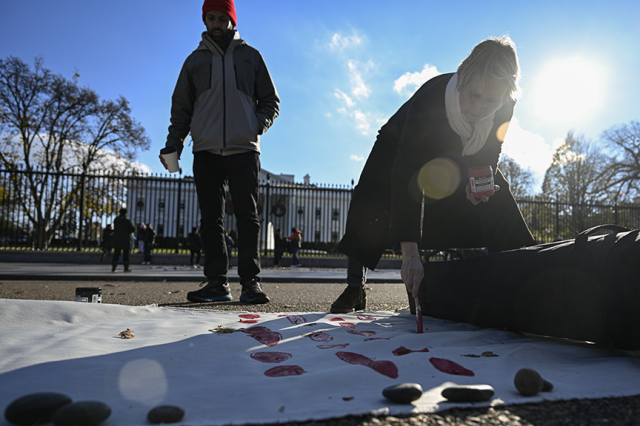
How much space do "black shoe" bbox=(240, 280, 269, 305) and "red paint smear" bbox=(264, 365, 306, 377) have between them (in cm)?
188

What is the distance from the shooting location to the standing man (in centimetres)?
321

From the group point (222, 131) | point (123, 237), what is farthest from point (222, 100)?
point (123, 237)

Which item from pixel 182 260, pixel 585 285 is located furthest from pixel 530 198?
pixel 585 285

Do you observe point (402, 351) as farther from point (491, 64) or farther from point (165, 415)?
point (491, 64)

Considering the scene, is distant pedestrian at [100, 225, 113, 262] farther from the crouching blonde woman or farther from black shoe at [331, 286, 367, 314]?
the crouching blonde woman

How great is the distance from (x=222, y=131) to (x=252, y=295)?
126cm

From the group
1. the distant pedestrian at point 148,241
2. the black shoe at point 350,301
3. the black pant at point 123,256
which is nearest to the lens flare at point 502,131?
the black shoe at point 350,301

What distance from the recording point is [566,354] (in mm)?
1535

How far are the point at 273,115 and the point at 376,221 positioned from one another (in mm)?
1416

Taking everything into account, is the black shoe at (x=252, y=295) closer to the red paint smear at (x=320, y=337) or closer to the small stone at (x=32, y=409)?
the red paint smear at (x=320, y=337)

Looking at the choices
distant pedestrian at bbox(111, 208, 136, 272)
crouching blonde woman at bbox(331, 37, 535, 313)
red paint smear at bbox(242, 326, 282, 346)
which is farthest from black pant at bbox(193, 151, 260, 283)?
distant pedestrian at bbox(111, 208, 136, 272)

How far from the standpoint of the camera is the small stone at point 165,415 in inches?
33.3

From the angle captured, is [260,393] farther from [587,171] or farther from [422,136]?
[587,171]

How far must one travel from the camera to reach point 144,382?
1097 mm
